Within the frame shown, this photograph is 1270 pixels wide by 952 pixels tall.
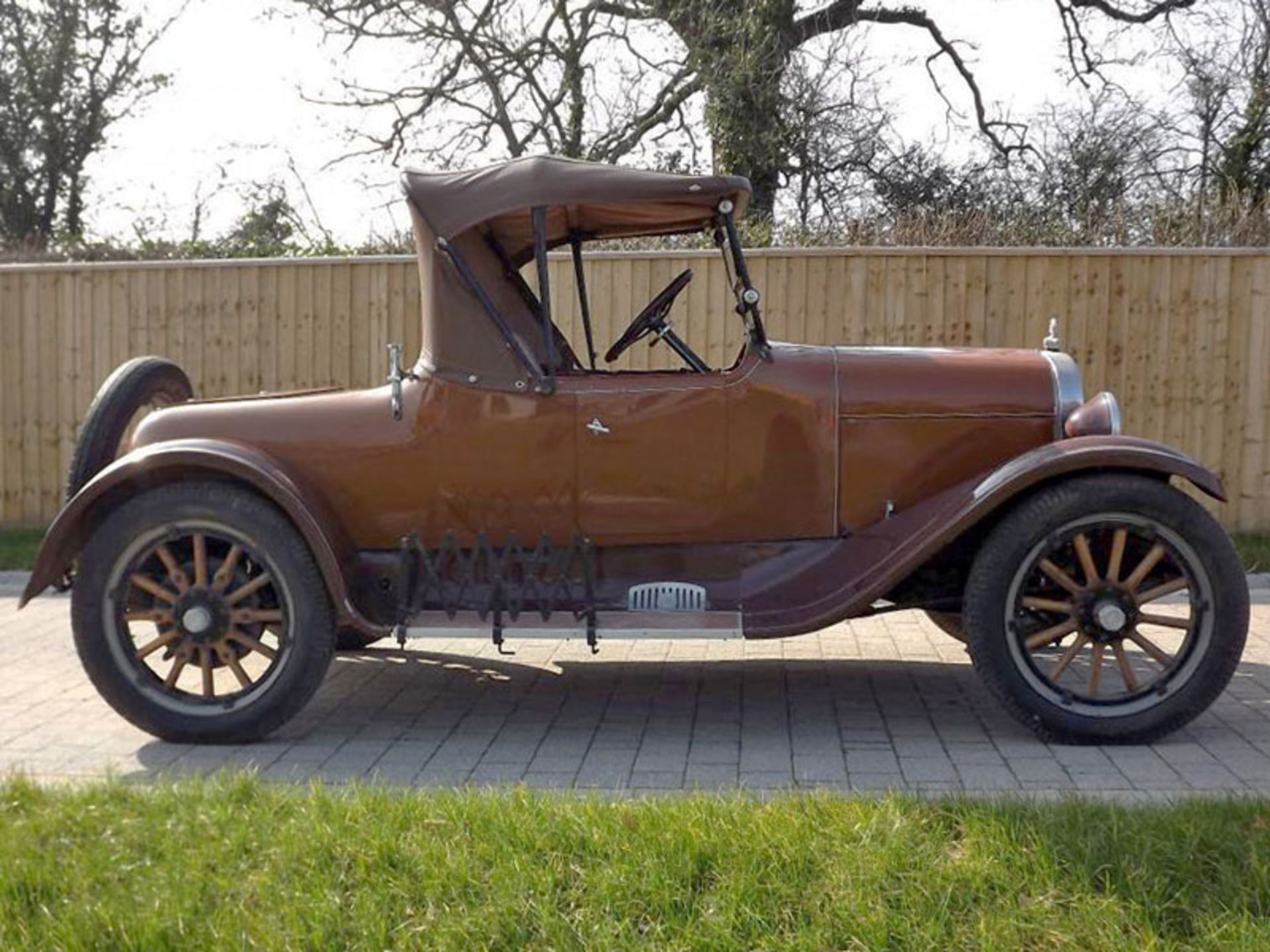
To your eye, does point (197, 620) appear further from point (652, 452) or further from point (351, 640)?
point (652, 452)

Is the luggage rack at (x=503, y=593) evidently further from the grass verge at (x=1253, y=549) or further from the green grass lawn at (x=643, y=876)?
the grass verge at (x=1253, y=549)

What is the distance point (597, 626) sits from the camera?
5.48 metres

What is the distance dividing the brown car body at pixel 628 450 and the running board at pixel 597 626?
0.41ft

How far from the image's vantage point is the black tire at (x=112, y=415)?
19.6 ft

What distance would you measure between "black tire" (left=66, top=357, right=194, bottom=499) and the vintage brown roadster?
36 mm

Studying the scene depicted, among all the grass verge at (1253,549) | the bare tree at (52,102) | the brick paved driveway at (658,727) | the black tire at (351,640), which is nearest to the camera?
the brick paved driveway at (658,727)

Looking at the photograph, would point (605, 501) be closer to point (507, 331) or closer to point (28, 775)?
point (507, 331)

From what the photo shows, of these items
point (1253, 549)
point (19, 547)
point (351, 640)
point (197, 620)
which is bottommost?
point (19, 547)

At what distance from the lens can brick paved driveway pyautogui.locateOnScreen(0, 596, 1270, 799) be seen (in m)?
4.96

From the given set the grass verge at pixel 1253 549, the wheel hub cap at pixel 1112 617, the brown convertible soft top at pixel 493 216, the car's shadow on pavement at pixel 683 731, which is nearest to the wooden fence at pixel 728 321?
the grass verge at pixel 1253 549

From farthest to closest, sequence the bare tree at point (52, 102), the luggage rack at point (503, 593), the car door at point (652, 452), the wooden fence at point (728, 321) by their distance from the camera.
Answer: the bare tree at point (52, 102) → the wooden fence at point (728, 321) → the car door at point (652, 452) → the luggage rack at point (503, 593)

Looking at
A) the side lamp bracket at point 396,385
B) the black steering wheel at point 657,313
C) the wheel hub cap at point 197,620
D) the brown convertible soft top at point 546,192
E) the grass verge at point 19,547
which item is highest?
the brown convertible soft top at point 546,192

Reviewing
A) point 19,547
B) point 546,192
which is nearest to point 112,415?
point 546,192

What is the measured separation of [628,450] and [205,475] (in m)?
1.67
